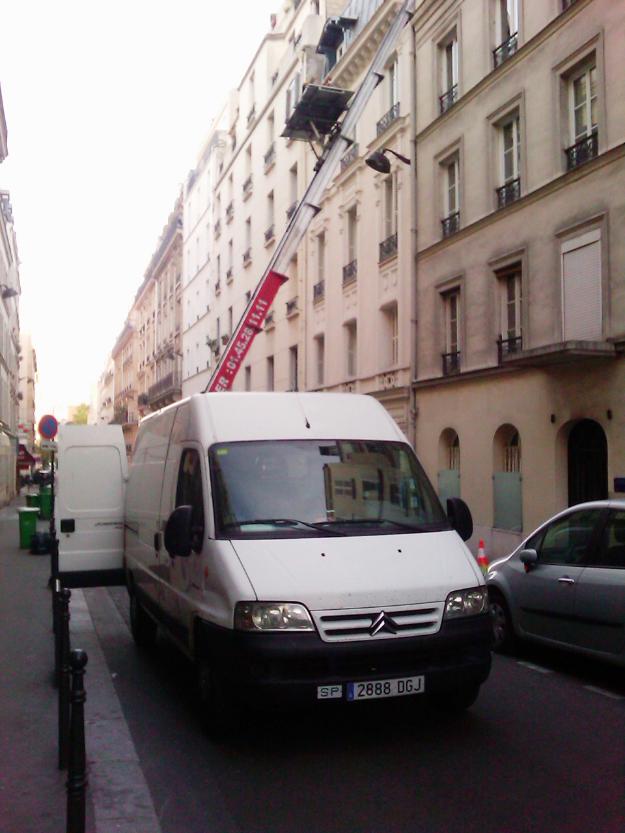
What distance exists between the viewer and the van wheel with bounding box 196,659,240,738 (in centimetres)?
581

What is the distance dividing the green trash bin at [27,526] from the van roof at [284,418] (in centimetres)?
1417

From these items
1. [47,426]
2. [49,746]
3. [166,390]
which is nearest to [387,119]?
[47,426]

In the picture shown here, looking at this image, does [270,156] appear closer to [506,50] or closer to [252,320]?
[506,50]

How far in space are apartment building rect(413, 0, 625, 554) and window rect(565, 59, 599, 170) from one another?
1.3 inches

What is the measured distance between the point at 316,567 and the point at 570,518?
3.30 meters

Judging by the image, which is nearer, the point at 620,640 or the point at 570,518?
the point at 620,640

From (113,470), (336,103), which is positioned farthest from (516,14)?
(113,470)

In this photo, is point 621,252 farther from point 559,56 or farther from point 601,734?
point 601,734

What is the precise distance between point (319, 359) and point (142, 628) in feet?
70.6

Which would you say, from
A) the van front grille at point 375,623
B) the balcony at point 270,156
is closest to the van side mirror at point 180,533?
the van front grille at point 375,623

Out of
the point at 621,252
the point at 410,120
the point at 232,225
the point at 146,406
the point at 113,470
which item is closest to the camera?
the point at 113,470

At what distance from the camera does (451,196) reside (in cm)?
2152

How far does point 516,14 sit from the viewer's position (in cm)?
1862

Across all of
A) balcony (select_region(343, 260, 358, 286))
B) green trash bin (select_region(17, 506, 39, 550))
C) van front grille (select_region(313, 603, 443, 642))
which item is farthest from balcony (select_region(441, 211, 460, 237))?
van front grille (select_region(313, 603, 443, 642))
